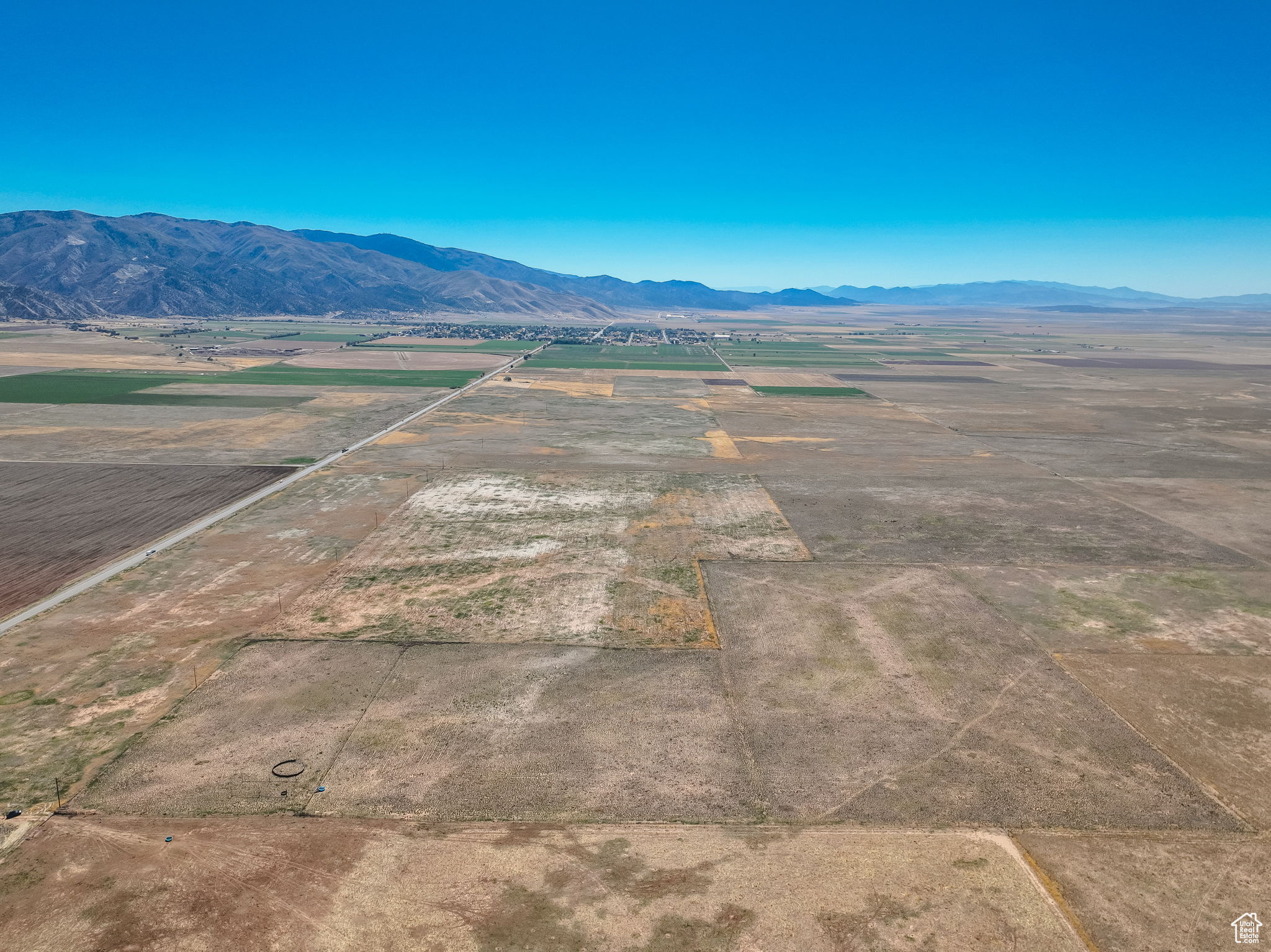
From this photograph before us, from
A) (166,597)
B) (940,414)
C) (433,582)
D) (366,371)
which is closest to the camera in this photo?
(166,597)

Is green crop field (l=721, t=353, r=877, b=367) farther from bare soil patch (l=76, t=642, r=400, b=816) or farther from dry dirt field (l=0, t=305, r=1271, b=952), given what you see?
bare soil patch (l=76, t=642, r=400, b=816)

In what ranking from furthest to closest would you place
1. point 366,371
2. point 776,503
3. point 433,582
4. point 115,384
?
point 366,371 → point 115,384 → point 776,503 → point 433,582

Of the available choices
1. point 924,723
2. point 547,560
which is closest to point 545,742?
point 924,723

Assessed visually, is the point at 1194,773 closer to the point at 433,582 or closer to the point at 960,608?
the point at 960,608

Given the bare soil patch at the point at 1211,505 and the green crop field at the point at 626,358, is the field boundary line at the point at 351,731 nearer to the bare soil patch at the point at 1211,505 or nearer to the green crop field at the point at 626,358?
the bare soil patch at the point at 1211,505

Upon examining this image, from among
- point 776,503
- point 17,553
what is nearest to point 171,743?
point 17,553

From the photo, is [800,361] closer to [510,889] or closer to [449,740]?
[449,740]

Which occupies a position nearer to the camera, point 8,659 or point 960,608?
point 8,659

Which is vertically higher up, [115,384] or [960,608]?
[115,384]
